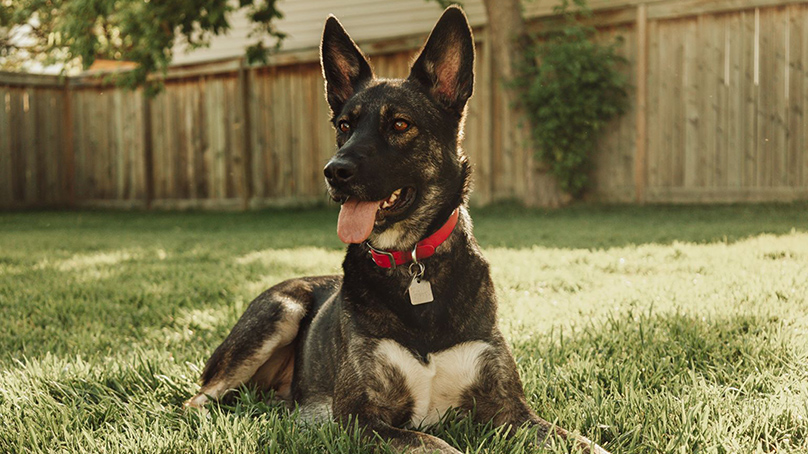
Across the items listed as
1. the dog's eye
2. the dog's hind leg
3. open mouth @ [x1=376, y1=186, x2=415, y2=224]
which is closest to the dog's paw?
the dog's hind leg

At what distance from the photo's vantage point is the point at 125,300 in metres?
4.75

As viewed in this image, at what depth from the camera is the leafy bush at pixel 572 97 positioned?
382 inches

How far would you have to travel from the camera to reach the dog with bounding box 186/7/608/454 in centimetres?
236

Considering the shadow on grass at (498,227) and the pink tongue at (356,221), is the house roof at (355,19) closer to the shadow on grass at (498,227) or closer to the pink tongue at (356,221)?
the shadow on grass at (498,227)

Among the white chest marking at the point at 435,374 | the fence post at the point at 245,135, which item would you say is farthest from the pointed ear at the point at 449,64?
the fence post at the point at 245,135

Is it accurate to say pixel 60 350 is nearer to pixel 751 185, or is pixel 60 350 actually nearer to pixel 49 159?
pixel 751 185

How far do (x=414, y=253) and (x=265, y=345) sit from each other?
2.78 feet

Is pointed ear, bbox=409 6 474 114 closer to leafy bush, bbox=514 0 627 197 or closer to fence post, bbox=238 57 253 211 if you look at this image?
leafy bush, bbox=514 0 627 197

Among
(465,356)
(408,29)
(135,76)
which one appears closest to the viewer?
(465,356)

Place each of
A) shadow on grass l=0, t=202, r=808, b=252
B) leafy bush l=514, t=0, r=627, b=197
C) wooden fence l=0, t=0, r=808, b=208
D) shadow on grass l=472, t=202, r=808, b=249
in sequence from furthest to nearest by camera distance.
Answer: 1. leafy bush l=514, t=0, r=627, b=197
2. wooden fence l=0, t=0, r=808, b=208
3. shadow on grass l=0, t=202, r=808, b=252
4. shadow on grass l=472, t=202, r=808, b=249

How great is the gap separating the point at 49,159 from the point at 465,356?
14.0 m

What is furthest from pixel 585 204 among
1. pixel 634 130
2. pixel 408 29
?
pixel 408 29

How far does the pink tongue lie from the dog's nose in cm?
12

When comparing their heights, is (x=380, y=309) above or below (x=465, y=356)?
above
